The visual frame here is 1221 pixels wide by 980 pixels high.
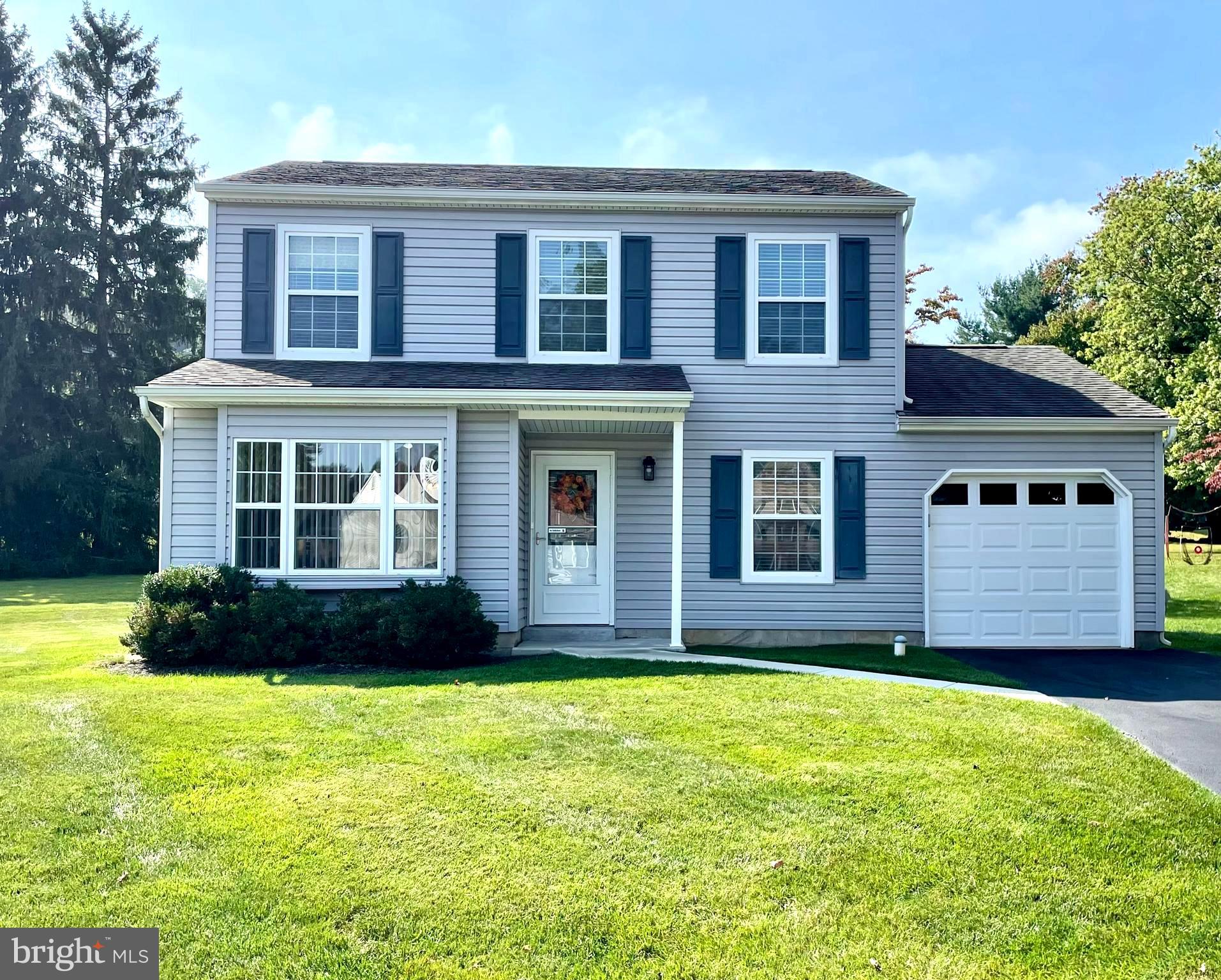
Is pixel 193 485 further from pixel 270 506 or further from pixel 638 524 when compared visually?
pixel 638 524

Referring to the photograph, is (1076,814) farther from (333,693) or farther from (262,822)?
(333,693)

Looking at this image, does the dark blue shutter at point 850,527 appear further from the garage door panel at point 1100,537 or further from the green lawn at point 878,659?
the garage door panel at point 1100,537

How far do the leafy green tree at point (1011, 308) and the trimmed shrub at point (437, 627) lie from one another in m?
27.8

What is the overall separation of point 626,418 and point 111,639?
7.27 metres

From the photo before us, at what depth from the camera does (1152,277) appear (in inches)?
974

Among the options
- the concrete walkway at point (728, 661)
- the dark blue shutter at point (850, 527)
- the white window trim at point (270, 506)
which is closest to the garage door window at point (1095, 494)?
the dark blue shutter at point (850, 527)

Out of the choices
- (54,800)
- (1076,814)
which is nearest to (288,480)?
(54,800)

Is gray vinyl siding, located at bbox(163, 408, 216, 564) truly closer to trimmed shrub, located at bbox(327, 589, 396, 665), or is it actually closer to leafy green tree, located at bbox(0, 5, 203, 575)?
trimmed shrub, located at bbox(327, 589, 396, 665)

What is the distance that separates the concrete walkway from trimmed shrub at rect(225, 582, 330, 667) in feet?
6.90

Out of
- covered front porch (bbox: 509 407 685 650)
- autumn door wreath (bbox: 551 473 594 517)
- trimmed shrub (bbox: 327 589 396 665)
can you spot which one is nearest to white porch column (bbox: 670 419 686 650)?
covered front porch (bbox: 509 407 685 650)

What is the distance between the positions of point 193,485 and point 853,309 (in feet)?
26.3

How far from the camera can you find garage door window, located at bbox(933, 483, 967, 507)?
35.8 ft

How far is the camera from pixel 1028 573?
423 inches

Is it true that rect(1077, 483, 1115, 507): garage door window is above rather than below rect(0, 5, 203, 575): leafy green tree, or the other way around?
below
